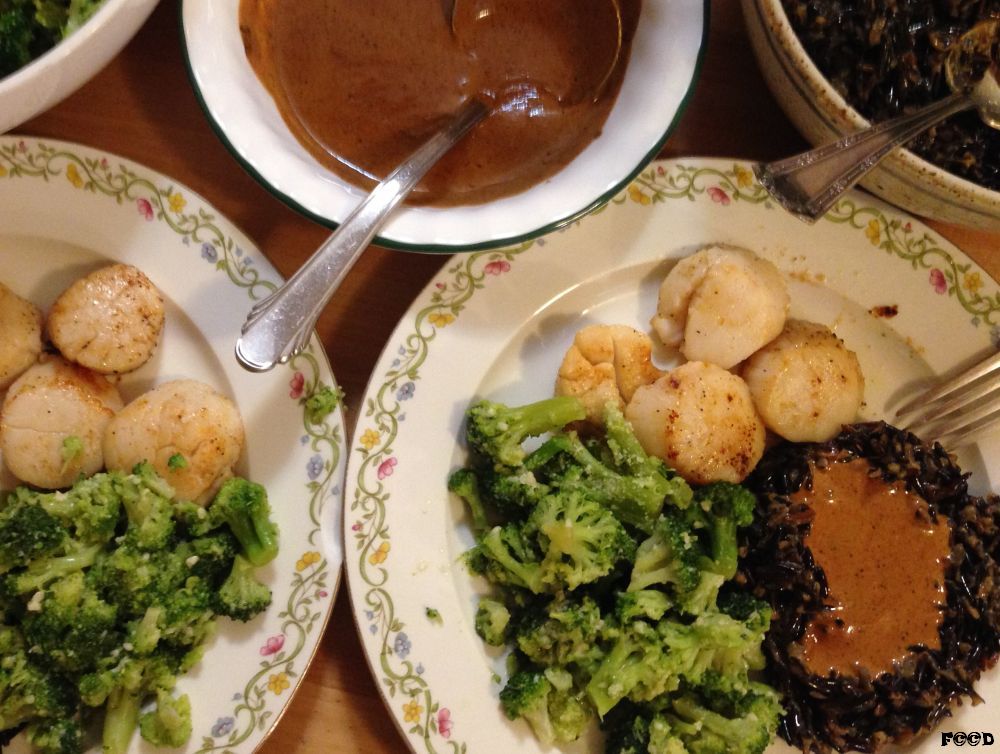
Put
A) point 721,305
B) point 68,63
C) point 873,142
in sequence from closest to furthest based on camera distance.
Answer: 1. point 68,63
2. point 873,142
3. point 721,305

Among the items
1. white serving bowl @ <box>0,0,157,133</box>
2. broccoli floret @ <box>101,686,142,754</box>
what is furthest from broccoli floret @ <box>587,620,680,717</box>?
white serving bowl @ <box>0,0,157,133</box>

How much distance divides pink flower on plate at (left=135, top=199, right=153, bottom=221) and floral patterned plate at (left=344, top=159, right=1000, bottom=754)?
1.99 feet

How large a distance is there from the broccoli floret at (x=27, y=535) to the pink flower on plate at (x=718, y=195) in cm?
157

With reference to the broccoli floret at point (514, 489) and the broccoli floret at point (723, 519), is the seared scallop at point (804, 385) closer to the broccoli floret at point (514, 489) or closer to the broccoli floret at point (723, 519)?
the broccoli floret at point (723, 519)

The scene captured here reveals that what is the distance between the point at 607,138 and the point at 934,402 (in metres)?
0.99

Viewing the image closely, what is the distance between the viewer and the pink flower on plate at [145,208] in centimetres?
180

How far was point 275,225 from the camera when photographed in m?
1.90

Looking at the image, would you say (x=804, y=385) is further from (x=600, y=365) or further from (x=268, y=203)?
(x=268, y=203)

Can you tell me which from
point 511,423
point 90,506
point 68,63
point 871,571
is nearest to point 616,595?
point 511,423

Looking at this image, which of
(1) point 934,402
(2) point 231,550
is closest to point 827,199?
(1) point 934,402

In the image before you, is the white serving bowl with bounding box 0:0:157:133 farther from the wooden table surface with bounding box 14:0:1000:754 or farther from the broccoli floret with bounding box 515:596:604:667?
the broccoli floret with bounding box 515:596:604:667

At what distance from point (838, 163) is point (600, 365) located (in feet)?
2.06

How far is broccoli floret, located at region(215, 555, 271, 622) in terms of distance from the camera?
1656mm

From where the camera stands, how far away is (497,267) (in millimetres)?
1849
